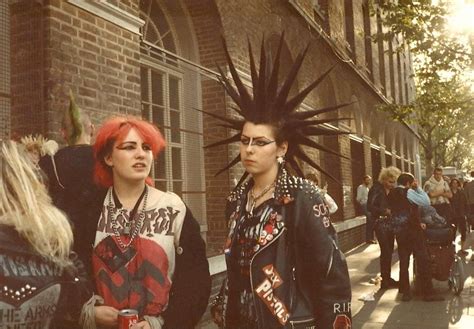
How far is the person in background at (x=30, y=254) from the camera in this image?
177 centimetres

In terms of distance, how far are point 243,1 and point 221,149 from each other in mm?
2488

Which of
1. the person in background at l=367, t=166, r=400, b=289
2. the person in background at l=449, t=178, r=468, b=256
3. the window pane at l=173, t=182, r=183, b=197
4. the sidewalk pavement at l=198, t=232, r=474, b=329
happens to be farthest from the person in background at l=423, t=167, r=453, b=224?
the window pane at l=173, t=182, r=183, b=197

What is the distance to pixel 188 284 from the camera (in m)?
2.57

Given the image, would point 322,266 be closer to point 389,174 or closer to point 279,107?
point 279,107

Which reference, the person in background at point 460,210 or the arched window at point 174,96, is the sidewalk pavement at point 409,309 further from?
the person in background at point 460,210

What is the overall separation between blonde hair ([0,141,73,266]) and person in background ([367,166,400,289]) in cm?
631

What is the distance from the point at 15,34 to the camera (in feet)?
14.5

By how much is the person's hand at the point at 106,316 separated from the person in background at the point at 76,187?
0.24 m

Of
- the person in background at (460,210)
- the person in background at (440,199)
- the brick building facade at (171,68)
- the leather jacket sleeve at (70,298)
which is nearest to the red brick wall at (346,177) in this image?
the brick building facade at (171,68)

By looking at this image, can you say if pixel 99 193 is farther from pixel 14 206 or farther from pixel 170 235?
pixel 14 206

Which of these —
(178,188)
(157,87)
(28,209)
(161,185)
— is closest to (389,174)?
(178,188)

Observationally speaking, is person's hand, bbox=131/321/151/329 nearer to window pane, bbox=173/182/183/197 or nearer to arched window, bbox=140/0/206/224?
arched window, bbox=140/0/206/224

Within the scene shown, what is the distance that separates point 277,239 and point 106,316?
0.90 metres

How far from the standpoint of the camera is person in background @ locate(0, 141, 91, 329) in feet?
5.82
